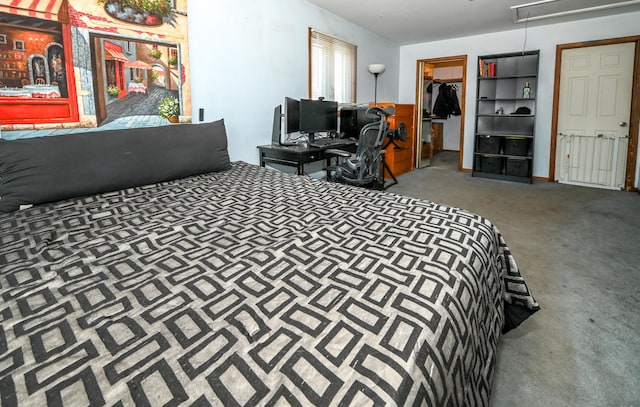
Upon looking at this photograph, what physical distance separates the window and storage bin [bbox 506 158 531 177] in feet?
9.21

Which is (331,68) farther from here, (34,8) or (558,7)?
(34,8)

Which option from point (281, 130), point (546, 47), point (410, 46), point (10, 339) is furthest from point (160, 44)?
point (546, 47)

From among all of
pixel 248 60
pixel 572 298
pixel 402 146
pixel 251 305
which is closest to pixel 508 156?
pixel 402 146

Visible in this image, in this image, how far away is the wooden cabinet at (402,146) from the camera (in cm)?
579

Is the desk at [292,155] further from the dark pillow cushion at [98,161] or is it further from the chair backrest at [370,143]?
the dark pillow cushion at [98,161]

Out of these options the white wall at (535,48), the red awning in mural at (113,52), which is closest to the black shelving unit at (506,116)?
the white wall at (535,48)

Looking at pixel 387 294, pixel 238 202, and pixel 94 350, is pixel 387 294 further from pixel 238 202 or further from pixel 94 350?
pixel 238 202

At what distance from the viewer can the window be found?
4480 millimetres

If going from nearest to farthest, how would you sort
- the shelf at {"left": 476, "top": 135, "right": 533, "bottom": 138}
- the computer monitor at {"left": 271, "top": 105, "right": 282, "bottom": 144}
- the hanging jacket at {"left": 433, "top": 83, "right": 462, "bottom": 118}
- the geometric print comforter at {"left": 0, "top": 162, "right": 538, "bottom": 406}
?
the geometric print comforter at {"left": 0, "top": 162, "right": 538, "bottom": 406} → the computer monitor at {"left": 271, "top": 105, "right": 282, "bottom": 144} → the shelf at {"left": 476, "top": 135, "right": 533, "bottom": 138} → the hanging jacket at {"left": 433, "top": 83, "right": 462, "bottom": 118}

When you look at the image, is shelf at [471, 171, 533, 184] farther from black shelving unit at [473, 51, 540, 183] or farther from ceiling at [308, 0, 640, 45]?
ceiling at [308, 0, 640, 45]

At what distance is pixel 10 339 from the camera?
31.6 inches

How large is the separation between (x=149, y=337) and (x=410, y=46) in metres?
7.05

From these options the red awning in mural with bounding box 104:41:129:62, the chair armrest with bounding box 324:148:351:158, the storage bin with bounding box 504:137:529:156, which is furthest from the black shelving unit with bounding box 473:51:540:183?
the red awning in mural with bounding box 104:41:129:62

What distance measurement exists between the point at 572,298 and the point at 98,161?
9.90ft
